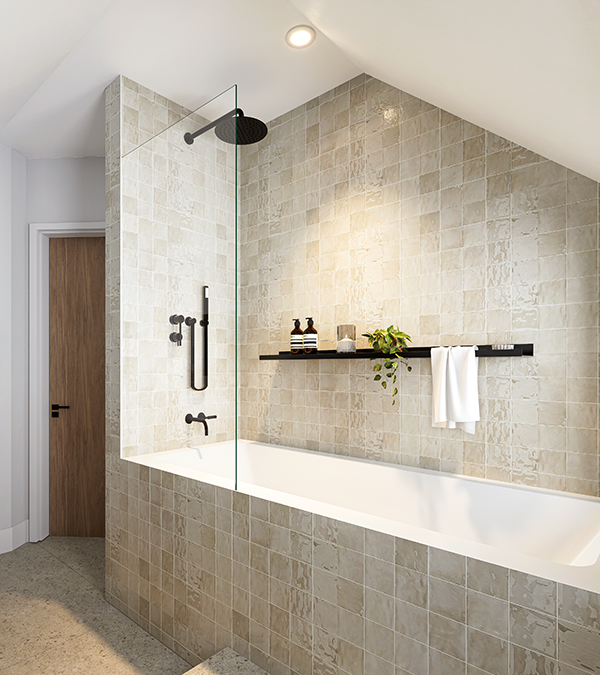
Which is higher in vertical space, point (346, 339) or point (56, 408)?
point (346, 339)

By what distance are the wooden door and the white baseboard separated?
35 cm

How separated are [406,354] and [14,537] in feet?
Result: 9.73

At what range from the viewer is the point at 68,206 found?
11.4 feet

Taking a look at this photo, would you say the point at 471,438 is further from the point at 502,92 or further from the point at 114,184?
the point at 114,184

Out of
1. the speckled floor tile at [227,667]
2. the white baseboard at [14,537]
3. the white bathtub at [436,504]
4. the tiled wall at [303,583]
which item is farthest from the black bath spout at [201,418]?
the white baseboard at [14,537]

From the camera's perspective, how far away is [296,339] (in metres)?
2.67

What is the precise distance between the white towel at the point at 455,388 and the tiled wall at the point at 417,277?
4.1 inches

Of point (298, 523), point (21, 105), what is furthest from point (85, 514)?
point (21, 105)

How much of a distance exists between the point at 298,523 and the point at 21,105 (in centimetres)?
290

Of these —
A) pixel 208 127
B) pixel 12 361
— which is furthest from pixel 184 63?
pixel 12 361

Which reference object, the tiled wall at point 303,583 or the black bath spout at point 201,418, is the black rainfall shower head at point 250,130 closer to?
the tiled wall at point 303,583

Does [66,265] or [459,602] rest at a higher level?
[66,265]

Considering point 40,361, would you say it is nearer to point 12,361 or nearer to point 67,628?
point 12,361

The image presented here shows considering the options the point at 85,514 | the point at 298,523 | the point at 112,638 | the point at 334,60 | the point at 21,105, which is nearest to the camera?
the point at 298,523
